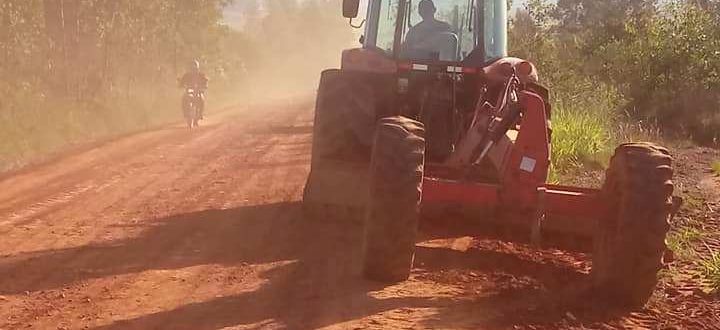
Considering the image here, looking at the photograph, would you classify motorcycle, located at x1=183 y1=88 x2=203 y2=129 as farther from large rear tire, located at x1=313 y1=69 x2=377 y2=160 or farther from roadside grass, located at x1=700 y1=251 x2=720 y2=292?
roadside grass, located at x1=700 y1=251 x2=720 y2=292

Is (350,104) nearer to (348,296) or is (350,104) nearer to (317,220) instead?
(317,220)

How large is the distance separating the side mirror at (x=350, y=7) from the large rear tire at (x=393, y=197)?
2778mm

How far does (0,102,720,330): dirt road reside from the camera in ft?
17.4

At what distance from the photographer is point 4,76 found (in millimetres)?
20750

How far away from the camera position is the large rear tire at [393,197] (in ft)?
18.6

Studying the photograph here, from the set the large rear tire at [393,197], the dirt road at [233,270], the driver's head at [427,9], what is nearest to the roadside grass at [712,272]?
the dirt road at [233,270]

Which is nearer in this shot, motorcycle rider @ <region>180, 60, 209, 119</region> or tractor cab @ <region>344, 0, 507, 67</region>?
tractor cab @ <region>344, 0, 507, 67</region>

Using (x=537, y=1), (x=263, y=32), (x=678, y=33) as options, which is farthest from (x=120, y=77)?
(x=263, y=32)

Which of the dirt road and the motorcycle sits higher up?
the motorcycle

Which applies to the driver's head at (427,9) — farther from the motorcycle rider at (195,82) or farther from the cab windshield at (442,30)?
the motorcycle rider at (195,82)

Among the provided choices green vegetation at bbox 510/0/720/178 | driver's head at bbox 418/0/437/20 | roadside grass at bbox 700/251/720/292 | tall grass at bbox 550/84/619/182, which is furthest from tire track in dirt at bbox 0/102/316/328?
green vegetation at bbox 510/0/720/178

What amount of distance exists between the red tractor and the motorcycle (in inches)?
469

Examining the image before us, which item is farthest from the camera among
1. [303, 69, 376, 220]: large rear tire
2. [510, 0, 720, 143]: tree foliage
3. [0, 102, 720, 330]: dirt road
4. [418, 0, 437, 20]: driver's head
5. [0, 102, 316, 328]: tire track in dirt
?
[510, 0, 720, 143]: tree foliage

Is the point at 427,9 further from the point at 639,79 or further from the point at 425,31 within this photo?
the point at 639,79
